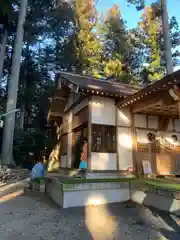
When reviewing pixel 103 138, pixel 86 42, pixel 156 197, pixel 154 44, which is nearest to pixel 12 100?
pixel 103 138

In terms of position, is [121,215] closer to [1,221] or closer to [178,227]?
[178,227]

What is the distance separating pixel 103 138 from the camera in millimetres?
8211

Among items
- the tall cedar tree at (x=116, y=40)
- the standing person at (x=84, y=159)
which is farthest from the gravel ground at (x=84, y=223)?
the tall cedar tree at (x=116, y=40)

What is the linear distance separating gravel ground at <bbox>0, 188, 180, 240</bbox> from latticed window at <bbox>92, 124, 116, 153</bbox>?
2521 mm

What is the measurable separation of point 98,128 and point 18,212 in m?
4.17

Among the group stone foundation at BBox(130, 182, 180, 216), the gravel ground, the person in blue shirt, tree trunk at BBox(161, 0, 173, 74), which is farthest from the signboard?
tree trunk at BBox(161, 0, 173, 74)

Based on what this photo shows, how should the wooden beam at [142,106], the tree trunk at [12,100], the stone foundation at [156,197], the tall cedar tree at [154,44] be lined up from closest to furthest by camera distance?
the stone foundation at [156,197], the wooden beam at [142,106], the tree trunk at [12,100], the tall cedar tree at [154,44]

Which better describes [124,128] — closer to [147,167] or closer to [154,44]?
[147,167]

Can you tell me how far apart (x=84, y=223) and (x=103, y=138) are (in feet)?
13.2

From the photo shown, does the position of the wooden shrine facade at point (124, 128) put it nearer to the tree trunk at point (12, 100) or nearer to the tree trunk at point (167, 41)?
the tree trunk at point (12, 100)

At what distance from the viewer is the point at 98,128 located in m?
8.22

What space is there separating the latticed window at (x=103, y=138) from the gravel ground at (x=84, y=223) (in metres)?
2.52

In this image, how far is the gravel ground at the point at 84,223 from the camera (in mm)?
3900

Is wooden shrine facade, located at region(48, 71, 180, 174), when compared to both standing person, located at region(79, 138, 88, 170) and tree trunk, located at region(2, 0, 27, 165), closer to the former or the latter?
standing person, located at region(79, 138, 88, 170)
